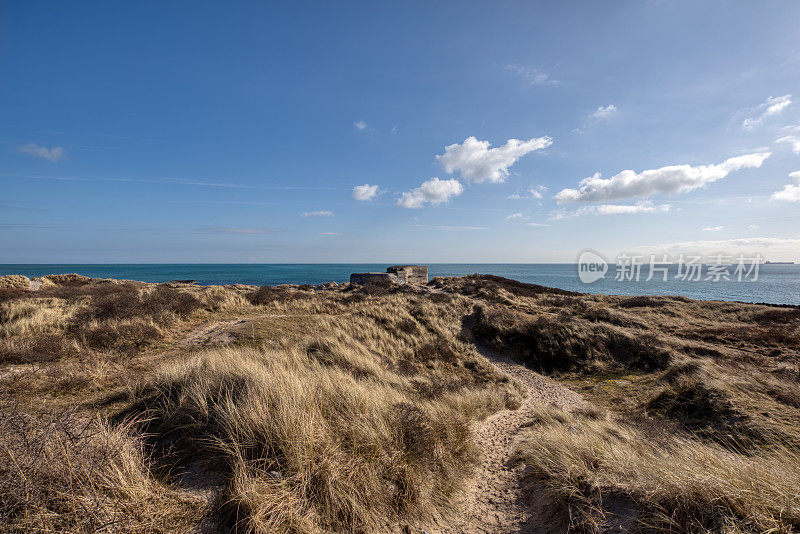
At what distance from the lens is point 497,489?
449cm

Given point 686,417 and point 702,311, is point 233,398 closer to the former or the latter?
point 686,417

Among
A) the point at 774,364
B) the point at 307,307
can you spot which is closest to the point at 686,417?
the point at 774,364

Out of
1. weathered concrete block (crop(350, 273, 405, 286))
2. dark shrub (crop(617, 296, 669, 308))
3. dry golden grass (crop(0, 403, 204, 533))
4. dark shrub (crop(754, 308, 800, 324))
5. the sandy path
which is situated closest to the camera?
dry golden grass (crop(0, 403, 204, 533))

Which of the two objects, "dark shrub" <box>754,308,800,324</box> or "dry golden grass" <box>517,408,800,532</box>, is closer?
"dry golden grass" <box>517,408,800,532</box>

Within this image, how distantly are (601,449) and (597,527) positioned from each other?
1653mm

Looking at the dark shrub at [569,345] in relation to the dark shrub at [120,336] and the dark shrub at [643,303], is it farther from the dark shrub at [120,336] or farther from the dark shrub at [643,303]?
the dark shrub at [643,303]

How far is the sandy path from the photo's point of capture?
3.67 m

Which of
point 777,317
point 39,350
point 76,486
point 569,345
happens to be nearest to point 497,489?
point 76,486

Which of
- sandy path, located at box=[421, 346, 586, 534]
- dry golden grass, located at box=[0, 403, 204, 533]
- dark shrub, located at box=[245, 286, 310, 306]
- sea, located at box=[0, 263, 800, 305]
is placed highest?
dry golden grass, located at box=[0, 403, 204, 533]

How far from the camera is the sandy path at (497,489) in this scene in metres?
3.67

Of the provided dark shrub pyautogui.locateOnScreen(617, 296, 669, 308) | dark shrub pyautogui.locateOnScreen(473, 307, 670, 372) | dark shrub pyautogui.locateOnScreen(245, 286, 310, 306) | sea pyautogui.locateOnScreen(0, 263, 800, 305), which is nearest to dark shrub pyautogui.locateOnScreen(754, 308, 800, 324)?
dark shrub pyautogui.locateOnScreen(617, 296, 669, 308)

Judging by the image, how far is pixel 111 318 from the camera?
1038 cm

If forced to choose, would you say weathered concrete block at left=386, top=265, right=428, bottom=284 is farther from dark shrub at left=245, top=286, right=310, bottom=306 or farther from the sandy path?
the sandy path

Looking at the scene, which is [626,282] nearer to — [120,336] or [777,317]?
[777,317]
